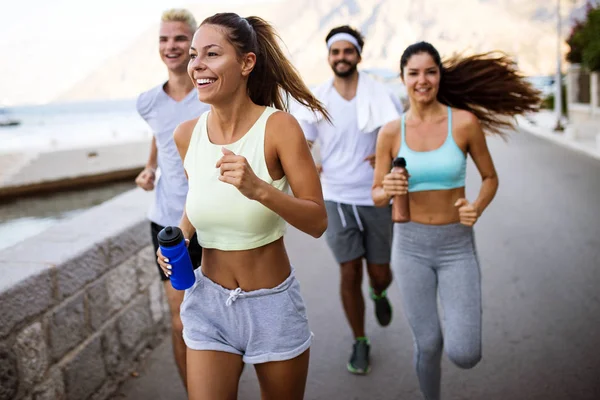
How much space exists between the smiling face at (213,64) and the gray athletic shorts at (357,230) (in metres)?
2.21

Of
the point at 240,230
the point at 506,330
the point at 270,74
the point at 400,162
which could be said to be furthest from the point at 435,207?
the point at 506,330

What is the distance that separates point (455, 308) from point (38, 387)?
221cm

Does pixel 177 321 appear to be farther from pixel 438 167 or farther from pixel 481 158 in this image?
pixel 481 158

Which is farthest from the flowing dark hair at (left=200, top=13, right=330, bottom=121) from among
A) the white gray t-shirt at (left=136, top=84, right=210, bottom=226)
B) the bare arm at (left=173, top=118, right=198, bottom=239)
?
the white gray t-shirt at (left=136, top=84, right=210, bottom=226)

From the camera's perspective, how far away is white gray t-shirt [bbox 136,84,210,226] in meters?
3.38

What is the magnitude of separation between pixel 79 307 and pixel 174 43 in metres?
1.64

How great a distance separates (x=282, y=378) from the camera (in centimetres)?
224

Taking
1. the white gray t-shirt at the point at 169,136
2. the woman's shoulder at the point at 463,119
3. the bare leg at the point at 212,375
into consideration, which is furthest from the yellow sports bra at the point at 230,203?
the woman's shoulder at the point at 463,119

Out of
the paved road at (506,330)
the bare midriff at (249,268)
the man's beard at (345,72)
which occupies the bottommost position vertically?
the paved road at (506,330)

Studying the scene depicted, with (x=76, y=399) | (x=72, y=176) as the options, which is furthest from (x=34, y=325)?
(x=72, y=176)

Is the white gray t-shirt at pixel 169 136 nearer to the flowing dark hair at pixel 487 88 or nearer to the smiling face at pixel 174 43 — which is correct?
the smiling face at pixel 174 43

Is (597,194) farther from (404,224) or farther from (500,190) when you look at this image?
(404,224)

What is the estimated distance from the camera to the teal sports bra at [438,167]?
3256 millimetres

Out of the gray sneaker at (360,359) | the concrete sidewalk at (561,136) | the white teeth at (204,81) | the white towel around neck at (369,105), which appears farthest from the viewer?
the concrete sidewalk at (561,136)
